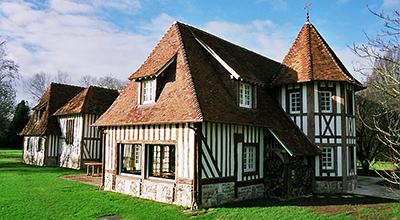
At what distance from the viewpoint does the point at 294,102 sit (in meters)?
15.5

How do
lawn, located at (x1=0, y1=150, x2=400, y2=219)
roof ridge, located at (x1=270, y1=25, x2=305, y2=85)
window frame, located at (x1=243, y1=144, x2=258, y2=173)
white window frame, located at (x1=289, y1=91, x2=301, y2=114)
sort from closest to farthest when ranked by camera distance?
lawn, located at (x1=0, y1=150, x2=400, y2=219)
window frame, located at (x1=243, y1=144, x2=258, y2=173)
white window frame, located at (x1=289, y1=91, x2=301, y2=114)
roof ridge, located at (x1=270, y1=25, x2=305, y2=85)

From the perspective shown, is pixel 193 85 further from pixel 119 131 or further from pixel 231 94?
pixel 119 131

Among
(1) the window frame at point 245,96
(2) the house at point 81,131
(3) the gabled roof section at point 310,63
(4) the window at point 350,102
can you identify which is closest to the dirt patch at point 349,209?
(1) the window frame at point 245,96

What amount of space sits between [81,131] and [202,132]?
1537 centimetres

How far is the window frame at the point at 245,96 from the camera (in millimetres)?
12969

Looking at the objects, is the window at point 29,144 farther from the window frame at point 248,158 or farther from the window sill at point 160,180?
the window frame at point 248,158

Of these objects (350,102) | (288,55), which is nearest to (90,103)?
(288,55)

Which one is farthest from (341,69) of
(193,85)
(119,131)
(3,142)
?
(3,142)

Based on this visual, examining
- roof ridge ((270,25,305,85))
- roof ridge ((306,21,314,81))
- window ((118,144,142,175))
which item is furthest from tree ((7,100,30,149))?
roof ridge ((306,21,314,81))

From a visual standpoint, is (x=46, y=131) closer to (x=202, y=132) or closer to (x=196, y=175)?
(x=202, y=132)

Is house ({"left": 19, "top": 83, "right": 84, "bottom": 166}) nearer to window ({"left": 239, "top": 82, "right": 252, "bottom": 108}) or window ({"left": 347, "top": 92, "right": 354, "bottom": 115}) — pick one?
window ({"left": 239, "top": 82, "right": 252, "bottom": 108})

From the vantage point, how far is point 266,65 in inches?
736

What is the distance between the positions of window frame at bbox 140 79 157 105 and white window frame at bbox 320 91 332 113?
8389 millimetres

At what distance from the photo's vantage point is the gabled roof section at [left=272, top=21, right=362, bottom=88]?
14758 millimetres
